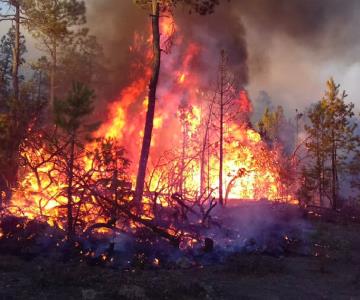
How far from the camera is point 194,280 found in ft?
32.4

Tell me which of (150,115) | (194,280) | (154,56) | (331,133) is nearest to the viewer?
(194,280)

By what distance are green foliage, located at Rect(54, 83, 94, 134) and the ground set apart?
3.50m

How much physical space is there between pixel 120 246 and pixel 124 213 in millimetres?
1177

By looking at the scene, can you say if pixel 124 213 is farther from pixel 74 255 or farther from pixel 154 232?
pixel 74 255

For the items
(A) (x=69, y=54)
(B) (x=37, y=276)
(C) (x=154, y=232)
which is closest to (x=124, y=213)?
(C) (x=154, y=232)

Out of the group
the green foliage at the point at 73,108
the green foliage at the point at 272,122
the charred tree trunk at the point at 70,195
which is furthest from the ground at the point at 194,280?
the green foliage at the point at 272,122

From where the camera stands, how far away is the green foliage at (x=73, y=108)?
37.7 ft

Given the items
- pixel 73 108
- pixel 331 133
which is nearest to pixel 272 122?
pixel 331 133

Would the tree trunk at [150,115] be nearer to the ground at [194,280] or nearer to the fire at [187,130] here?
the ground at [194,280]

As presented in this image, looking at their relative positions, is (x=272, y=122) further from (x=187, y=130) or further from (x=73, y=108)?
(x=73, y=108)

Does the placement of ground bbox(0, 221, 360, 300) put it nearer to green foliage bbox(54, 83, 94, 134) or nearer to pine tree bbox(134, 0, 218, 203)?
green foliage bbox(54, 83, 94, 134)

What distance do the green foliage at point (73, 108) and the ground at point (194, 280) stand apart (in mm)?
3502

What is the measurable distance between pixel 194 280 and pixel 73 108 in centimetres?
544

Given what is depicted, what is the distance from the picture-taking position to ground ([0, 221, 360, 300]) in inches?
343
